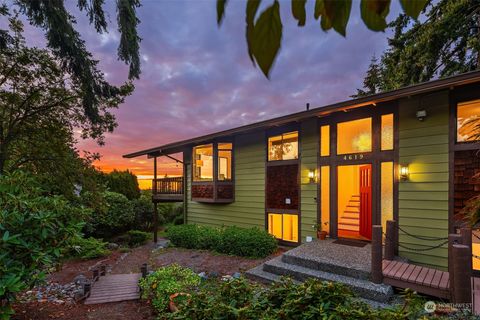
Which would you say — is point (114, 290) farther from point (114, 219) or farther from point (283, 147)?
point (114, 219)

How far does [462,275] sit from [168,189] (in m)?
11.1

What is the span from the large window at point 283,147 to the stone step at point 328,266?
3353mm

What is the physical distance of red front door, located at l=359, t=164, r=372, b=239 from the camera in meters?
7.32

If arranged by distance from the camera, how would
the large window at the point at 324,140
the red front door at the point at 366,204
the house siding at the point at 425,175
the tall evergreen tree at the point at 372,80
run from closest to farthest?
the house siding at the point at 425,175 → the red front door at the point at 366,204 → the large window at the point at 324,140 → the tall evergreen tree at the point at 372,80

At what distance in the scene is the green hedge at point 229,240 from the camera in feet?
25.7

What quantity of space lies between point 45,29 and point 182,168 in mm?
8138

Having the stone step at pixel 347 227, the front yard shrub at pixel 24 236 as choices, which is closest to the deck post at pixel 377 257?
the stone step at pixel 347 227

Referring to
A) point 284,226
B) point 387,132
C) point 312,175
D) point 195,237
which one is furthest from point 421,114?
point 195,237

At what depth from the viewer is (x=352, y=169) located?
8773 millimetres

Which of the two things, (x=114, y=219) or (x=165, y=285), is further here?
(x=114, y=219)

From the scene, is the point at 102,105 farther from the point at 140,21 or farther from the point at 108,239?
the point at 108,239

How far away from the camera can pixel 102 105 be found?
6.68 m

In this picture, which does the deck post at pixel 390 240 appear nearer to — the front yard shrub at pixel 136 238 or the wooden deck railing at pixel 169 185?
the wooden deck railing at pixel 169 185

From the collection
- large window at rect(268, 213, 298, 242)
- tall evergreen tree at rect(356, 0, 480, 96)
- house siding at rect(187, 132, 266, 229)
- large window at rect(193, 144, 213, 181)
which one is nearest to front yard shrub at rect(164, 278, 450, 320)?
large window at rect(268, 213, 298, 242)
